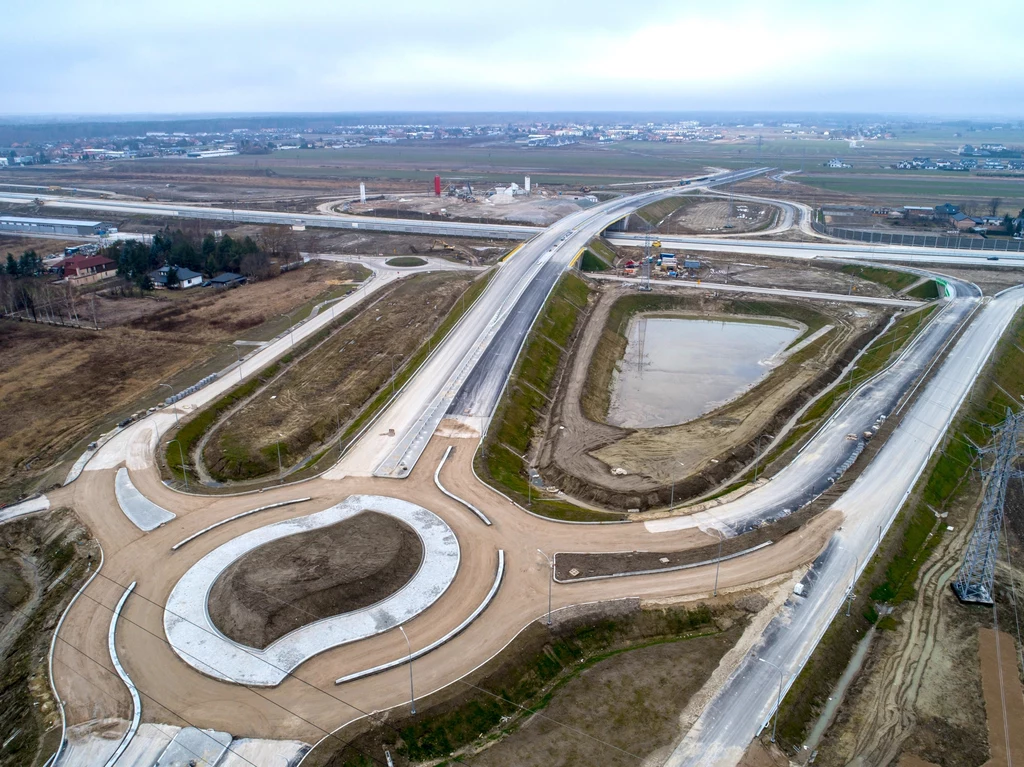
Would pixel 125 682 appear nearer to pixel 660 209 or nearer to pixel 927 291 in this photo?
pixel 927 291

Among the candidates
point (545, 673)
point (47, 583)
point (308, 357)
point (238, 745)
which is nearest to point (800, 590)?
point (545, 673)

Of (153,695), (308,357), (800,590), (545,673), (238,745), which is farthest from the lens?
(308,357)

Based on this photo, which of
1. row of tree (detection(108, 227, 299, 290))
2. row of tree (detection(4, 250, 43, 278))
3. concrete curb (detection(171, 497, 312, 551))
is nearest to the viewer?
concrete curb (detection(171, 497, 312, 551))

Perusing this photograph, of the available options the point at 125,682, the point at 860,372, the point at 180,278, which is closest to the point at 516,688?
the point at 125,682

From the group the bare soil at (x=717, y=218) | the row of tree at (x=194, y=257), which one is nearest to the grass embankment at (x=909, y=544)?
the bare soil at (x=717, y=218)

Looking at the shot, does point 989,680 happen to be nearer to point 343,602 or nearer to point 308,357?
point 343,602

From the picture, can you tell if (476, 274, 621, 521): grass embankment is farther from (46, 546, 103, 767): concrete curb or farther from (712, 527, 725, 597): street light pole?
(46, 546, 103, 767): concrete curb

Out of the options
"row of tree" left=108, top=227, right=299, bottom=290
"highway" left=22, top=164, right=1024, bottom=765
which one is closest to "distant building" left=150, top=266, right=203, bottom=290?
"row of tree" left=108, top=227, right=299, bottom=290
